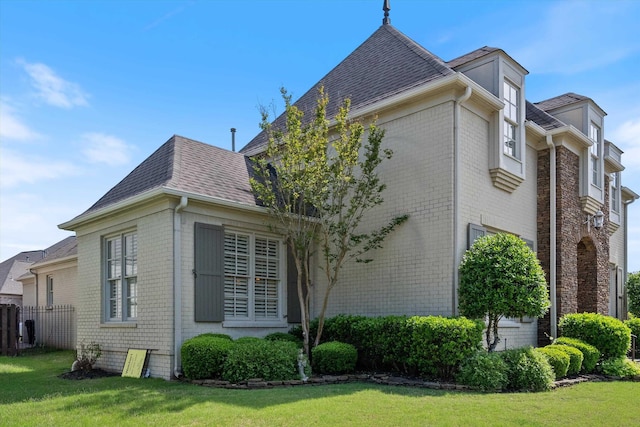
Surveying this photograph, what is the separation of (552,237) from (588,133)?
3.52m

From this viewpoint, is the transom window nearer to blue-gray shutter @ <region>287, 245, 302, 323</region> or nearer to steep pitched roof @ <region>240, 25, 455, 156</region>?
blue-gray shutter @ <region>287, 245, 302, 323</region>

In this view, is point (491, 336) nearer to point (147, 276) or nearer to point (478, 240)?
point (478, 240)

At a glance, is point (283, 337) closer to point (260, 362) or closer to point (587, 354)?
point (260, 362)

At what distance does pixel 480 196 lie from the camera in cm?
1173

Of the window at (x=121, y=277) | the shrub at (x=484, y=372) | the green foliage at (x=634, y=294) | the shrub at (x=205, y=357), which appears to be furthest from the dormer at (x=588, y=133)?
the window at (x=121, y=277)

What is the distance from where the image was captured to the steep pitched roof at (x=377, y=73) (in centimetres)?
1243

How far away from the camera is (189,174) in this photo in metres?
11.6

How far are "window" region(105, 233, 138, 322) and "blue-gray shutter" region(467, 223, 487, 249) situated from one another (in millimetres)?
7089

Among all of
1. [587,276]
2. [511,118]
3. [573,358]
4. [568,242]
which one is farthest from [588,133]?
[573,358]

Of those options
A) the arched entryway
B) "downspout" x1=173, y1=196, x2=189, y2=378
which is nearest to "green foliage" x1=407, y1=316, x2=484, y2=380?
"downspout" x1=173, y1=196, x2=189, y2=378

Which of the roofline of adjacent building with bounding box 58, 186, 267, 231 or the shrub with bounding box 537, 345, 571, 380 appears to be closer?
the shrub with bounding box 537, 345, 571, 380

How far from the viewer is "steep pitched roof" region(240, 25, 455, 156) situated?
12.4 meters

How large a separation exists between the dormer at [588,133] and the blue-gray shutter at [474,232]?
194 inches

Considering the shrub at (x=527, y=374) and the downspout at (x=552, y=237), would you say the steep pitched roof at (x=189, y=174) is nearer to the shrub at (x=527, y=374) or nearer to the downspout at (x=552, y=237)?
the shrub at (x=527, y=374)
